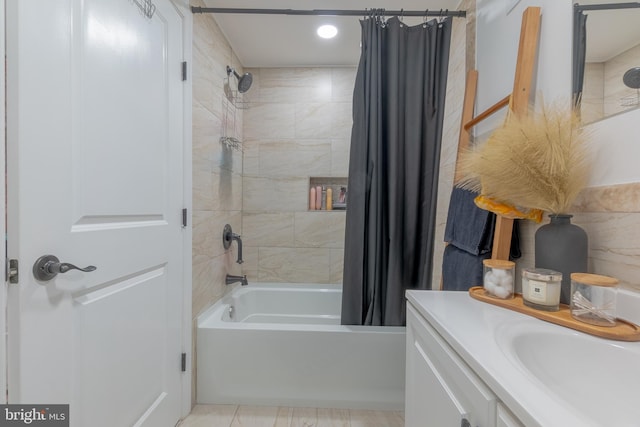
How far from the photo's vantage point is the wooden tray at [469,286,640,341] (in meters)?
0.62

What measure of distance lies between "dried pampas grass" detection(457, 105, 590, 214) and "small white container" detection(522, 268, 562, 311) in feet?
0.63

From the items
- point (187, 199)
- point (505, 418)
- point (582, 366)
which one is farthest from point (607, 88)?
point (187, 199)

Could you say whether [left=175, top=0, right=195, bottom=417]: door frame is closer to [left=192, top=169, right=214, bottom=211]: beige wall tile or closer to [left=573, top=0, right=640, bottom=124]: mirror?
[left=192, top=169, right=214, bottom=211]: beige wall tile

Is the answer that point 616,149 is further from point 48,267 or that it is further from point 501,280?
point 48,267

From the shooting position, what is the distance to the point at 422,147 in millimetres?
1646

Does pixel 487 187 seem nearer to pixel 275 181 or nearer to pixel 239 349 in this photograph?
pixel 239 349

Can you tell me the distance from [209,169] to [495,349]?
1712mm

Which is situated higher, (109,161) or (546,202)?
(109,161)

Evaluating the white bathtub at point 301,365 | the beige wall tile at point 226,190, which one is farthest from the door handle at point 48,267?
the beige wall tile at point 226,190

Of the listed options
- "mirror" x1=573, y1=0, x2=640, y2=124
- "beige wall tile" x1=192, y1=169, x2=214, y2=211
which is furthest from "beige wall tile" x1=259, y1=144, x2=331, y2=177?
"mirror" x1=573, y1=0, x2=640, y2=124

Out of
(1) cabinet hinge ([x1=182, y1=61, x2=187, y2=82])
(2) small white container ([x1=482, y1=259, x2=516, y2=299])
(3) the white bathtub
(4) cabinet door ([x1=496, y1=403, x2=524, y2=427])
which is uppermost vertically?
(1) cabinet hinge ([x1=182, y1=61, x2=187, y2=82])

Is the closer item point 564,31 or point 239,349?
point 564,31

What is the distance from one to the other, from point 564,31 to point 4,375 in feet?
6.06

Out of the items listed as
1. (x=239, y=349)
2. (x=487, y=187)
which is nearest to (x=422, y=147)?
(x=487, y=187)
